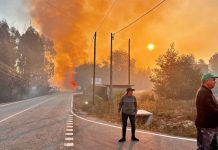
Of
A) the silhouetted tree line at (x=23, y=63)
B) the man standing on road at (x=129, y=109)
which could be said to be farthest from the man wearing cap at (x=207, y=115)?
the silhouetted tree line at (x=23, y=63)

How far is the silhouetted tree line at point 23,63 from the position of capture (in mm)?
62875

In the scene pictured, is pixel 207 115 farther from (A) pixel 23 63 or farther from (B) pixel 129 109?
(A) pixel 23 63

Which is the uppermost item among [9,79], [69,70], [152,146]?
[69,70]

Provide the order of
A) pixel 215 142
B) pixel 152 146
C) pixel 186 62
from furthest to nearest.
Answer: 1. pixel 186 62
2. pixel 152 146
3. pixel 215 142

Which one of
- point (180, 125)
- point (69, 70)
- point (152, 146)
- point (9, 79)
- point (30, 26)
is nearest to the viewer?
point (152, 146)

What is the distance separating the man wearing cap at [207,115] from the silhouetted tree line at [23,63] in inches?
2038

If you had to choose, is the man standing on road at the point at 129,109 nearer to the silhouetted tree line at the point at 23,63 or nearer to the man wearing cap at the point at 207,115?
the man wearing cap at the point at 207,115

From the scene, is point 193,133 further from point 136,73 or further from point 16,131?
point 136,73

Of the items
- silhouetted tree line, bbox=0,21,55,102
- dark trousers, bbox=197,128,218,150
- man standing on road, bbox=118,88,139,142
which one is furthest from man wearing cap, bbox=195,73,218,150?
silhouetted tree line, bbox=0,21,55,102

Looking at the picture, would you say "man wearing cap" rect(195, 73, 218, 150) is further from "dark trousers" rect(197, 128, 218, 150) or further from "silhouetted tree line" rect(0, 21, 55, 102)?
"silhouetted tree line" rect(0, 21, 55, 102)

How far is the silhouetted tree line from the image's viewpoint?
62.9 m

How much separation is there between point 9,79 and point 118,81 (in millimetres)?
82713

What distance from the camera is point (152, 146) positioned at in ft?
35.1

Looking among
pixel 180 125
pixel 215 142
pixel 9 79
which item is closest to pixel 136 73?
pixel 9 79
